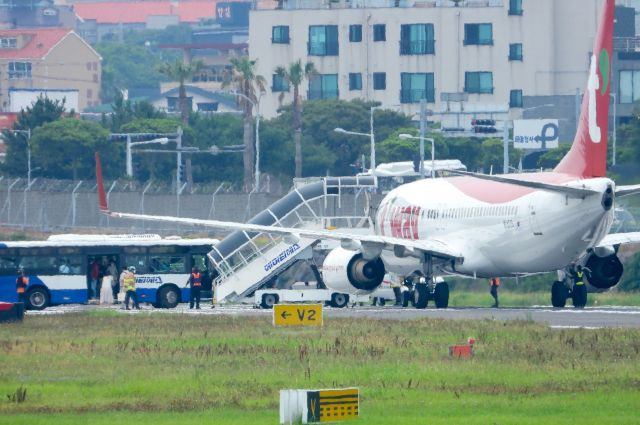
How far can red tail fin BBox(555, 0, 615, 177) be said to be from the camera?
47.7 metres

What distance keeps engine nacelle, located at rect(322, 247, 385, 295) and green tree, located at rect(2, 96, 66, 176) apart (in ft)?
225

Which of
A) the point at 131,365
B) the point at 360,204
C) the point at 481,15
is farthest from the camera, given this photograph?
the point at 481,15

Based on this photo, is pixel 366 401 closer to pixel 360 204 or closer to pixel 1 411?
pixel 1 411

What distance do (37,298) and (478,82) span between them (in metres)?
79.4

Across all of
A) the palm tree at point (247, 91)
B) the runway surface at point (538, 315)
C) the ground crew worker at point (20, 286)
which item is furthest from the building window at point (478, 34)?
the runway surface at point (538, 315)

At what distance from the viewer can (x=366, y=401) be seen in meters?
26.7

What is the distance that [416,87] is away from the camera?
140 metres

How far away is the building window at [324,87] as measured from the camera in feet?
472

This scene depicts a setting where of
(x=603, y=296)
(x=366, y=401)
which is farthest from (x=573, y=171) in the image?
(x=366, y=401)

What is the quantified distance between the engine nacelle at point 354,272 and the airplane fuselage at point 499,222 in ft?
5.35

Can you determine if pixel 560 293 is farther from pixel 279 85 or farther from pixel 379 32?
pixel 279 85

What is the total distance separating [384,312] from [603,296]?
1372 centimetres

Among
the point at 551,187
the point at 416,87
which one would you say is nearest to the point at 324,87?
the point at 416,87

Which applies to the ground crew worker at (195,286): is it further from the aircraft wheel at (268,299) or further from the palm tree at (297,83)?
the palm tree at (297,83)
